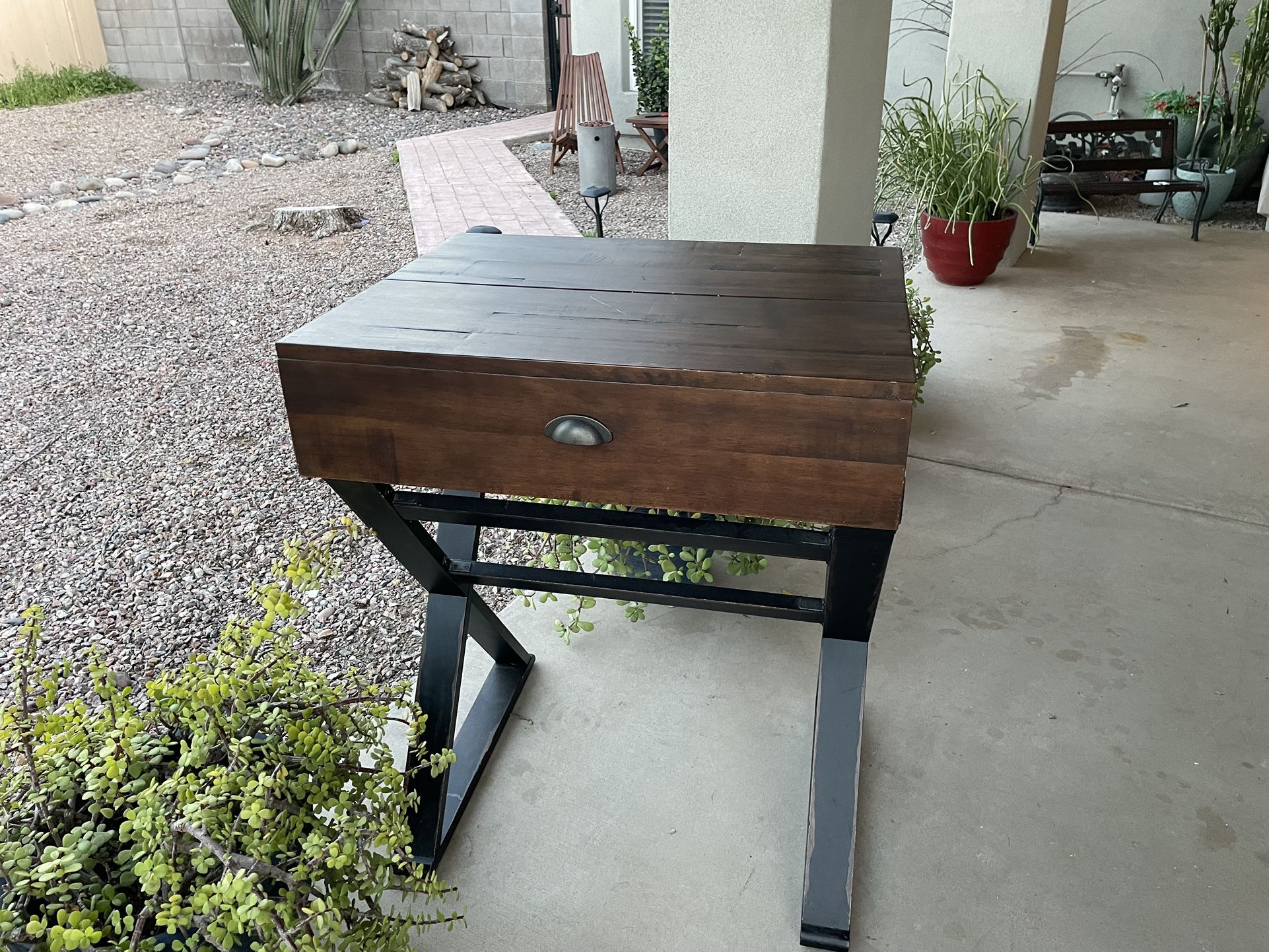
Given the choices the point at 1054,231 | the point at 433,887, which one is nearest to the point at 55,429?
the point at 433,887

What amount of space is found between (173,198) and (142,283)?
2.01 metres

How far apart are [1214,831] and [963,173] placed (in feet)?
10.1

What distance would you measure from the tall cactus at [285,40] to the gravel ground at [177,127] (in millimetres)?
204

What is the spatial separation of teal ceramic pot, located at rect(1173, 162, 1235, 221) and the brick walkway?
139 inches

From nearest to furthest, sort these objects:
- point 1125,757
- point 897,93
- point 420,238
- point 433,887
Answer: point 433,887 → point 1125,757 → point 420,238 → point 897,93

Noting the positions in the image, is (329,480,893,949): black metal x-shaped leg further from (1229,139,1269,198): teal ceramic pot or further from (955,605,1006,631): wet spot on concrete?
(1229,139,1269,198): teal ceramic pot

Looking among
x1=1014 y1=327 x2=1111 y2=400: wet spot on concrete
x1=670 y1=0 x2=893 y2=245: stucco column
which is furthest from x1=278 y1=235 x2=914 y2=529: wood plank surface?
x1=1014 y1=327 x2=1111 y2=400: wet spot on concrete

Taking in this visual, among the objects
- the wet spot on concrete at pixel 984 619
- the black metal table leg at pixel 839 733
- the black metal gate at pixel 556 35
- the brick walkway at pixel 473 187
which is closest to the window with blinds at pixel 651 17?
the brick walkway at pixel 473 187

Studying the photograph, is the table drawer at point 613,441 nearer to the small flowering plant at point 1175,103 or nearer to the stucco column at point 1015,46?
the stucco column at point 1015,46

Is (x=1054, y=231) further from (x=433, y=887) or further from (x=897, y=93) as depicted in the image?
(x=433, y=887)

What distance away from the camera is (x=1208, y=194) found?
16.6 feet

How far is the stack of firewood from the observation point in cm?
925

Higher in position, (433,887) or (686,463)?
(686,463)

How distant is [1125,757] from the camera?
159cm
